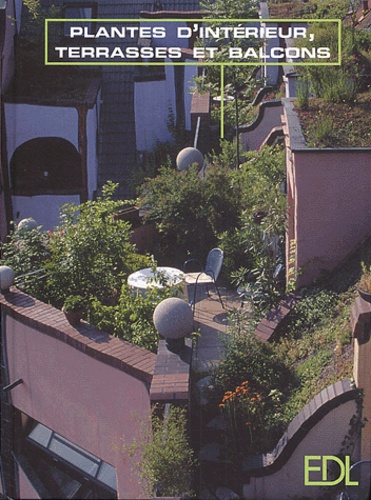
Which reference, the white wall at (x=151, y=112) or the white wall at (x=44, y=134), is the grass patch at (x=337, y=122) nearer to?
the white wall at (x=151, y=112)

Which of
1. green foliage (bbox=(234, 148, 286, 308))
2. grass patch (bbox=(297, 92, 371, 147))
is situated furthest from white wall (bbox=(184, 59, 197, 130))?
grass patch (bbox=(297, 92, 371, 147))

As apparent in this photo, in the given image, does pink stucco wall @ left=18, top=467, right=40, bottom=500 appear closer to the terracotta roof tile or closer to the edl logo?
the terracotta roof tile

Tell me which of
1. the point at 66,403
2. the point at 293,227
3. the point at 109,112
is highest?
the point at 109,112

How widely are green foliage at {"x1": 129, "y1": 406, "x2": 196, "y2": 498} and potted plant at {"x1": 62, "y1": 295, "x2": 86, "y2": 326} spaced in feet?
5.96

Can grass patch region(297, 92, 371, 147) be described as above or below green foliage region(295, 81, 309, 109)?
below

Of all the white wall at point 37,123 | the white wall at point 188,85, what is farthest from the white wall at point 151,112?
the white wall at point 37,123

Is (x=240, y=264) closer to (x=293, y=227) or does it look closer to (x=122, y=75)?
(x=293, y=227)

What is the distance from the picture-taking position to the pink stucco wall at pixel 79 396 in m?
7.84

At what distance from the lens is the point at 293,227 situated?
1006cm

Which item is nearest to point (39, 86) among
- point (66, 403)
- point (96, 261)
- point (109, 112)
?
point (109, 112)

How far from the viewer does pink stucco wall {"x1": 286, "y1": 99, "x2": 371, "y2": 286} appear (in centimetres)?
924

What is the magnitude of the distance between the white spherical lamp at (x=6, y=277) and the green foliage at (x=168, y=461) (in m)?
2.94

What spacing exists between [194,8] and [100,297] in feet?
45.8

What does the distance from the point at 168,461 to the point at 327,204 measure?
381 centimetres
